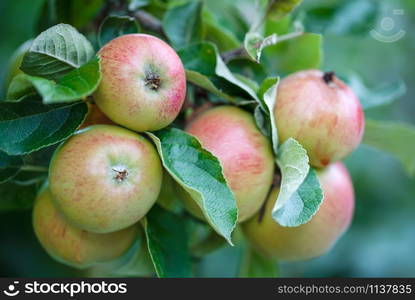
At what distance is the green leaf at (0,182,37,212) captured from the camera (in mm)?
1177

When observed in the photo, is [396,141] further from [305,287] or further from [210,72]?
[210,72]

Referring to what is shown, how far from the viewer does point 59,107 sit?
3.21ft

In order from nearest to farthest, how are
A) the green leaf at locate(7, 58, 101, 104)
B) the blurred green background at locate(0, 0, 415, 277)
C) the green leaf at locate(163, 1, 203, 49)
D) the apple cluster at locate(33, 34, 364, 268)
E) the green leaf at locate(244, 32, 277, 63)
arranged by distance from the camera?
the green leaf at locate(7, 58, 101, 104), the apple cluster at locate(33, 34, 364, 268), the green leaf at locate(244, 32, 277, 63), the green leaf at locate(163, 1, 203, 49), the blurred green background at locate(0, 0, 415, 277)

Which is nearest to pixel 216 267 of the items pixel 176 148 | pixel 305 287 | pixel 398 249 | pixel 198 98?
pixel 398 249

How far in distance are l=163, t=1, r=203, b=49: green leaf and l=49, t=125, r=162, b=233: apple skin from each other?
372mm

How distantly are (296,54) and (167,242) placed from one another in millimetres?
532

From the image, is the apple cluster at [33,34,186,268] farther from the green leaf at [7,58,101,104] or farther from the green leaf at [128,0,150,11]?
the green leaf at [128,0,150,11]

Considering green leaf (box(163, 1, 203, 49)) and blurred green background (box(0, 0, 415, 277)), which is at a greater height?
green leaf (box(163, 1, 203, 49))

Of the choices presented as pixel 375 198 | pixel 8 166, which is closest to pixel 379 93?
pixel 8 166

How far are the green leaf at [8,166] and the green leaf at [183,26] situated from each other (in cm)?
43

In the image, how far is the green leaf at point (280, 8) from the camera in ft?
3.79

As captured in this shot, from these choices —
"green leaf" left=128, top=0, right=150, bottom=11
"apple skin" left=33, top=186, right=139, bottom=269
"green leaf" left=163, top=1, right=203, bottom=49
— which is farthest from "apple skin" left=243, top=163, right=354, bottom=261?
"green leaf" left=128, top=0, right=150, bottom=11

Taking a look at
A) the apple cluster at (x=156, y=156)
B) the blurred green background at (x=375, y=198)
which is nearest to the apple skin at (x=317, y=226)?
the apple cluster at (x=156, y=156)

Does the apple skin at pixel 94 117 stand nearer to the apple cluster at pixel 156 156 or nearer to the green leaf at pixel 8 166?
the apple cluster at pixel 156 156
